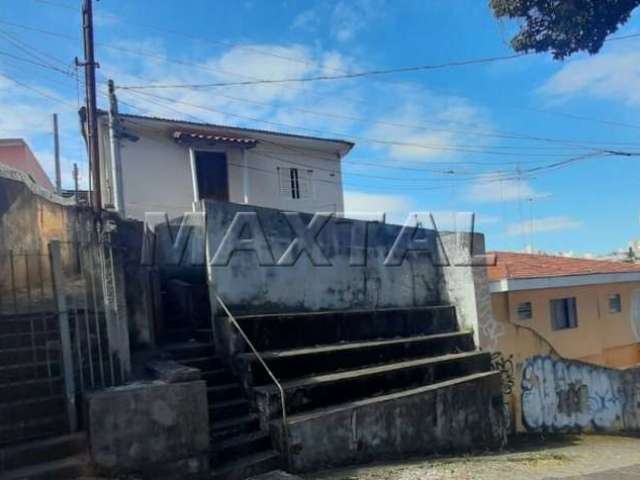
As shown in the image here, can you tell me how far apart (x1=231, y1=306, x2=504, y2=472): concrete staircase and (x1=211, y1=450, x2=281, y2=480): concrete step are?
0.60 feet

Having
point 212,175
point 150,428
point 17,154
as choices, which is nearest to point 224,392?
point 150,428

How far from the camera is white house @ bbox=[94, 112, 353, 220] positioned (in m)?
14.5

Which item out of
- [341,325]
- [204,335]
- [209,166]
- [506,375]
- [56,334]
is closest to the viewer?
[56,334]

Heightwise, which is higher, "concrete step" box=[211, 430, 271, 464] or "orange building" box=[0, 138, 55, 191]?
"orange building" box=[0, 138, 55, 191]

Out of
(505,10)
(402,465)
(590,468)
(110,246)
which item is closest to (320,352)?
(402,465)

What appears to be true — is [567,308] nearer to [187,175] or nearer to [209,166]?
[209,166]

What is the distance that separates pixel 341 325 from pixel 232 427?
8.78ft

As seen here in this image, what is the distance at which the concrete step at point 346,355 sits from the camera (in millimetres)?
6090

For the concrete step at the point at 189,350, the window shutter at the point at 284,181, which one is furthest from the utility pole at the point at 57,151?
the concrete step at the point at 189,350

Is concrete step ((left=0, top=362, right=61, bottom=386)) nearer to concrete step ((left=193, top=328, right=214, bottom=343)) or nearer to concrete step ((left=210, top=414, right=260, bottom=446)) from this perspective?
concrete step ((left=210, top=414, right=260, bottom=446))

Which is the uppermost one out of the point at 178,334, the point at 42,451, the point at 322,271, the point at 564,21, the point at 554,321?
the point at 564,21

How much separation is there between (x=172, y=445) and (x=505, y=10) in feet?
17.8

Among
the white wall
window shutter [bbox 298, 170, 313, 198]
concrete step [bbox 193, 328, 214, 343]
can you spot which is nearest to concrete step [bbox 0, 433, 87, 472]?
concrete step [bbox 193, 328, 214, 343]

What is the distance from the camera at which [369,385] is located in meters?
6.60
